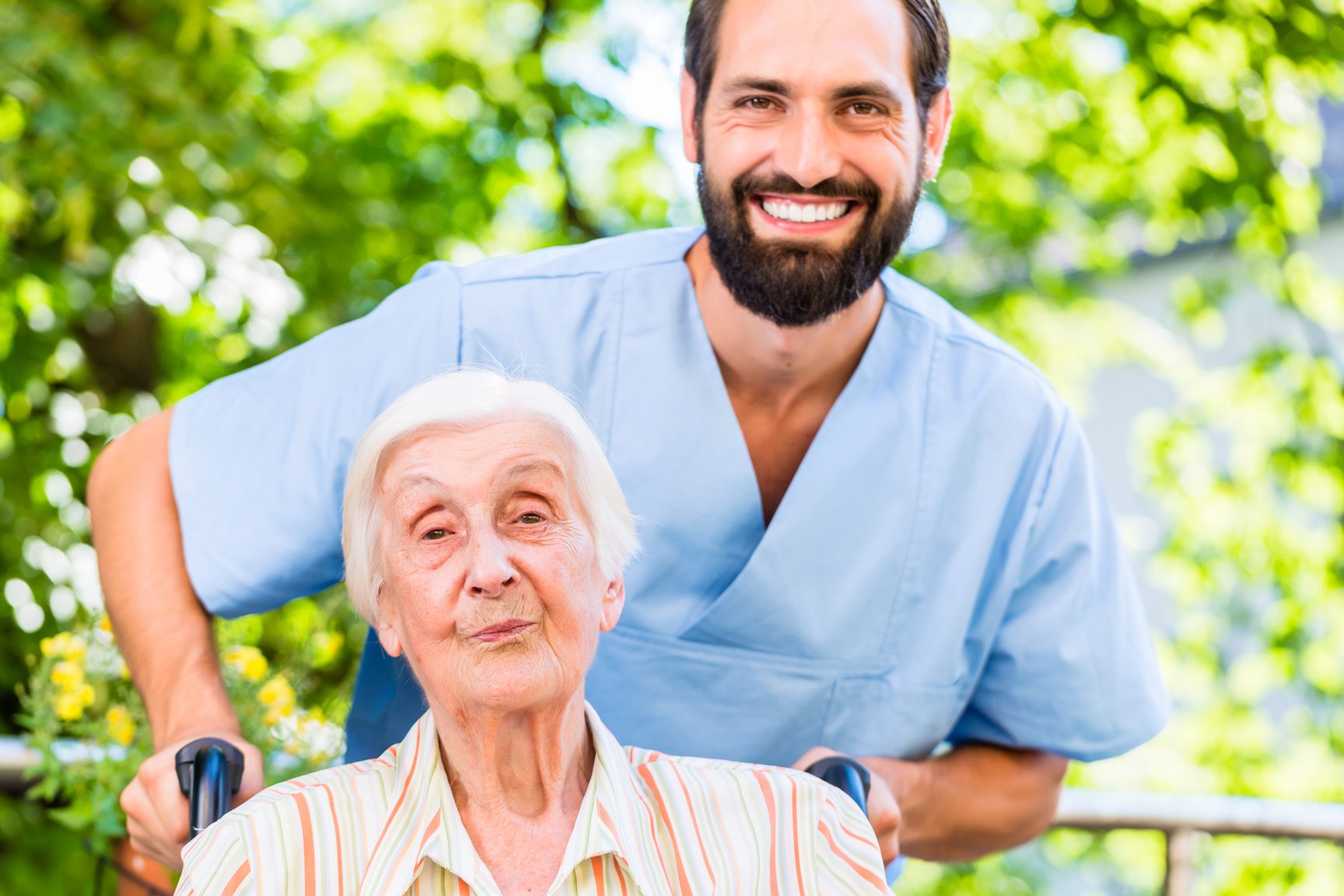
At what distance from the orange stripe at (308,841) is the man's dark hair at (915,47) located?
3.28 ft

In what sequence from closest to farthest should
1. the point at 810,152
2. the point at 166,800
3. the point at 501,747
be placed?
1. the point at 501,747
2. the point at 166,800
3. the point at 810,152

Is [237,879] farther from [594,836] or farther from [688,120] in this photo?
[688,120]

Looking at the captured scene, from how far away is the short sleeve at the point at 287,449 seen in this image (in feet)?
5.49

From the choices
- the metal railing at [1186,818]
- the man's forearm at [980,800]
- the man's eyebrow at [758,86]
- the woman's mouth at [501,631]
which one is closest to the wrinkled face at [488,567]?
the woman's mouth at [501,631]

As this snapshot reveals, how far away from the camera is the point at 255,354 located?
3.11m

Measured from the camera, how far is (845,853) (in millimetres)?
1465

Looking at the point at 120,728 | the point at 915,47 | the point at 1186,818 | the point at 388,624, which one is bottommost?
the point at 1186,818

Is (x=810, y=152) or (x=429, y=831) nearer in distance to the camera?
(x=429, y=831)

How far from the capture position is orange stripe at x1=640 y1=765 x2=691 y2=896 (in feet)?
4.69

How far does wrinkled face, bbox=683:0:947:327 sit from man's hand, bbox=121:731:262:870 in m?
0.82

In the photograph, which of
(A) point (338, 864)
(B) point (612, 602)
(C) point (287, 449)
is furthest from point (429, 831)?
(C) point (287, 449)

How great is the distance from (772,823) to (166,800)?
67 centimetres

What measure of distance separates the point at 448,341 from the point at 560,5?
2.96 meters

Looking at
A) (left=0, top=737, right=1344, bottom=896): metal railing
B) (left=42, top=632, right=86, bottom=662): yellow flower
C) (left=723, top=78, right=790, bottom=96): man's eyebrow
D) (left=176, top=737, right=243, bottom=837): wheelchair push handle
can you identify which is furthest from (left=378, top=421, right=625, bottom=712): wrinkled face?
(left=0, top=737, right=1344, bottom=896): metal railing
